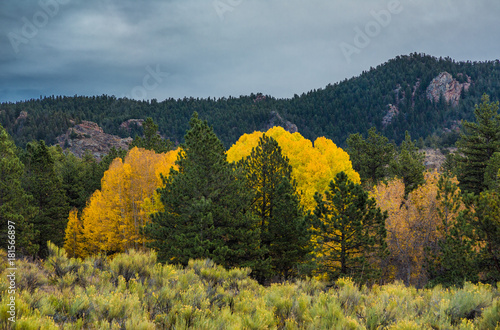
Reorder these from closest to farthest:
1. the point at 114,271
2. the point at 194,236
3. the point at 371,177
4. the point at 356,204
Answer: the point at 114,271 < the point at 356,204 < the point at 194,236 < the point at 371,177

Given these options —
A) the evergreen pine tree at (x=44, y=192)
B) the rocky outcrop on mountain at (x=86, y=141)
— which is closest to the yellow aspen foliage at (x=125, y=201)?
the evergreen pine tree at (x=44, y=192)

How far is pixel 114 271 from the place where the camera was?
27.5 ft

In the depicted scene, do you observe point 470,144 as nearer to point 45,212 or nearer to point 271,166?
point 271,166

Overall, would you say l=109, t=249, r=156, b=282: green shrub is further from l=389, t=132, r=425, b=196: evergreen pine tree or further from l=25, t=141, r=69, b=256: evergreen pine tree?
l=389, t=132, r=425, b=196: evergreen pine tree

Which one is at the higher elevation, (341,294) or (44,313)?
(44,313)

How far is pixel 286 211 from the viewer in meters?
18.3

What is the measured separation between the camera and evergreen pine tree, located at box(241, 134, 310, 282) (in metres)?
18.4

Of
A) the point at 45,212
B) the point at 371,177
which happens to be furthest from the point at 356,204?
the point at 45,212

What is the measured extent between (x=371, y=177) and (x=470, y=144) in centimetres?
1149

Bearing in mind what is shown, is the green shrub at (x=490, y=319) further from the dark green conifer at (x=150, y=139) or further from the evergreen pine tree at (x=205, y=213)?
the dark green conifer at (x=150, y=139)

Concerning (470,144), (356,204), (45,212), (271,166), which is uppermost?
(470,144)

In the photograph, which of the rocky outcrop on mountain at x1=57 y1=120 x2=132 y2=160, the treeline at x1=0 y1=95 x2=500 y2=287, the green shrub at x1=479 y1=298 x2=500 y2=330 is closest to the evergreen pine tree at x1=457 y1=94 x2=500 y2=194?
the treeline at x1=0 y1=95 x2=500 y2=287

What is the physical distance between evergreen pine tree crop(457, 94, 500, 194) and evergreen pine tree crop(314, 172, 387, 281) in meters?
20.6

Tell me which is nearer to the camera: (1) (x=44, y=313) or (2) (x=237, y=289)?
(1) (x=44, y=313)
